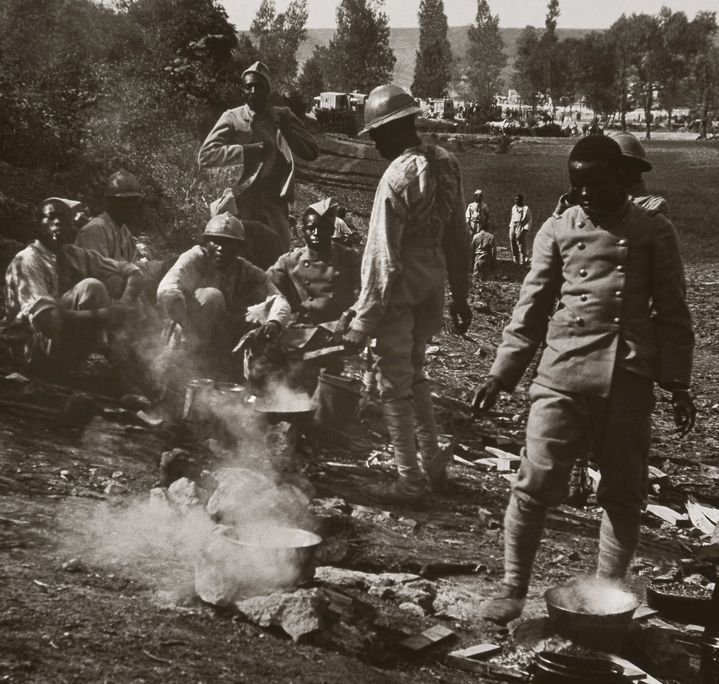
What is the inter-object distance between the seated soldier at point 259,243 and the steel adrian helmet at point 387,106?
2.88 metres

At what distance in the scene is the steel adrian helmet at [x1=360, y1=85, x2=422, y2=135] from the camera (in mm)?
5613

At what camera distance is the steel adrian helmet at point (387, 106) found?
561 centimetres

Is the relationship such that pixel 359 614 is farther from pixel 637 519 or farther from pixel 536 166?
pixel 536 166

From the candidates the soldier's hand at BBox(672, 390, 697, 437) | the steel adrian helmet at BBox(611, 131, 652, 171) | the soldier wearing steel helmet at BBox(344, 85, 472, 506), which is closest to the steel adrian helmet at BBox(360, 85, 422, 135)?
the soldier wearing steel helmet at BBox(344, 85, 472, 506)

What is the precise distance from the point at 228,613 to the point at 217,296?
12.4ft

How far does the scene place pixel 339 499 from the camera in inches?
225

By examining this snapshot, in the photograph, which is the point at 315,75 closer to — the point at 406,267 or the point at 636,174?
the point at 406,267

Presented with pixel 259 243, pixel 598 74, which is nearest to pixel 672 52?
pixel 598 74

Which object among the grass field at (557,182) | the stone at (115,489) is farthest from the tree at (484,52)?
the stone at (115,489)

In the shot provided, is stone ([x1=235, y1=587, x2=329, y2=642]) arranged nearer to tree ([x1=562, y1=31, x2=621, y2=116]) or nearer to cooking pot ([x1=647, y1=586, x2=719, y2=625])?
cooking pot ([x1=647, y1=586, x2=719, y2=625])

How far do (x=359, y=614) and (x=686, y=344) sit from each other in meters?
1.70

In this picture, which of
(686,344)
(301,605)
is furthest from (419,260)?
(301,605)

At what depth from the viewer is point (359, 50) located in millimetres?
67750

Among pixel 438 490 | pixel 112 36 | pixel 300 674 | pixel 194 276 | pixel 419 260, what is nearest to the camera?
pixel 300 674
